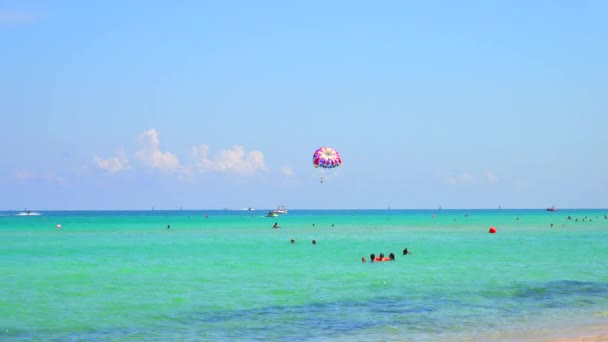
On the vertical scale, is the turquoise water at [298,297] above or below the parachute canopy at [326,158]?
below

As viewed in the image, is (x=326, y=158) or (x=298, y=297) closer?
(x=298, y=297)

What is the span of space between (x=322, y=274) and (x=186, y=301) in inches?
528

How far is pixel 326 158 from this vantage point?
231ft

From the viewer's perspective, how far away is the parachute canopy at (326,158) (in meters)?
69.8

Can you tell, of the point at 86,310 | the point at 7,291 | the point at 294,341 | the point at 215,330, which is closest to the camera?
the point at 294,341

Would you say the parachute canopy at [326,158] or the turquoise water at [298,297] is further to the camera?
the parachute canopy at [326,158]

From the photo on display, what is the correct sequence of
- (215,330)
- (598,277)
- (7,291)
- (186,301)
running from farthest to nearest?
(598,277), (7,291), (186,301), (215,330)

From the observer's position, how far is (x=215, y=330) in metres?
25.6

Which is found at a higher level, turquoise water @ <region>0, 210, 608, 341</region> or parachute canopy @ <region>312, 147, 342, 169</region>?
parachute canopy @ <region>312, 147, 342, 169</region>

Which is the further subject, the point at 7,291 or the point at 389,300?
the point at 7,291

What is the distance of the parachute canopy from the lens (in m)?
69.8

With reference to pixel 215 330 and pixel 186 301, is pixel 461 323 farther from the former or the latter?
pixel 186 301

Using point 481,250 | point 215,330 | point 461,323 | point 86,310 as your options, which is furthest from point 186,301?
point 481,250

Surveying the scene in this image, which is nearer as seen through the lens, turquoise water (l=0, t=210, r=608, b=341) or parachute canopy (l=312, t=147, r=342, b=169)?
turquoise water (l=0, t=210, r=608, b=341)
